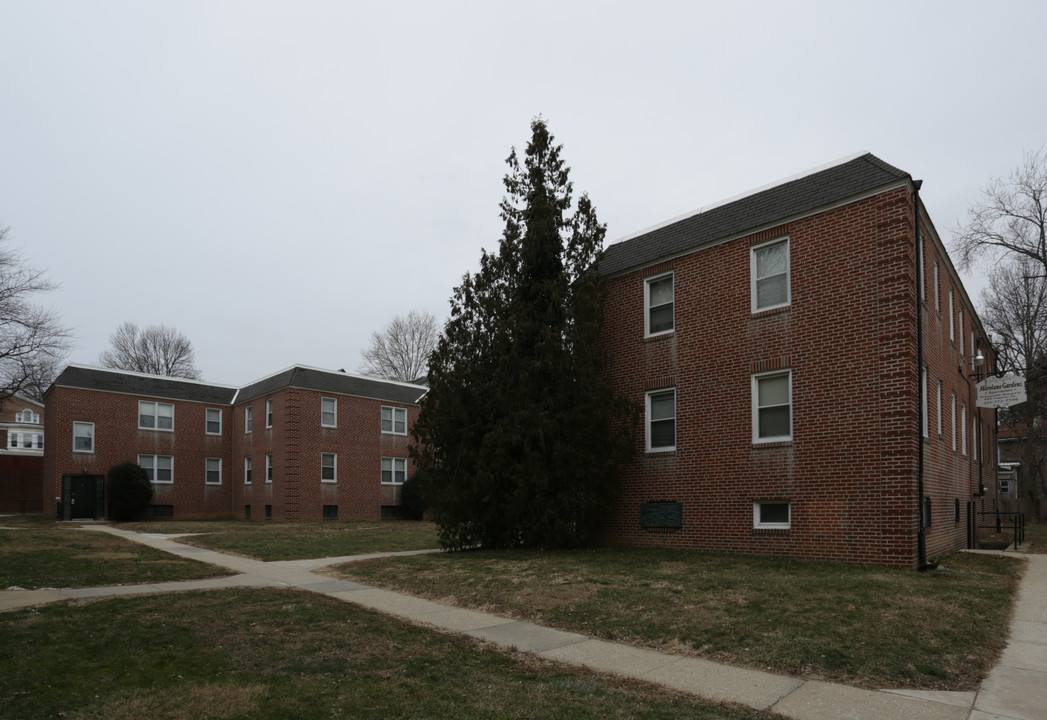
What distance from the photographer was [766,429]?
1423 centimetres

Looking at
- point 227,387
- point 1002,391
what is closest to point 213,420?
point 227,387

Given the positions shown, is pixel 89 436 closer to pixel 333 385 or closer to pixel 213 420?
pixel 213 420

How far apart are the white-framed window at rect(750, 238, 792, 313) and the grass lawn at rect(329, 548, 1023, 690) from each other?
4972 mm

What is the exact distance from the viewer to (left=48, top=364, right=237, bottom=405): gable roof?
32969mm

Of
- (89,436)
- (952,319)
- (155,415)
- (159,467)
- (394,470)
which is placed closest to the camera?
(952,319)

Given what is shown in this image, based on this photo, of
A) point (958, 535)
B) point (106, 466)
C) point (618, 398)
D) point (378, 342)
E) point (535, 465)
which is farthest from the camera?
point (378, 342)

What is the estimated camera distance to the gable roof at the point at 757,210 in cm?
1337

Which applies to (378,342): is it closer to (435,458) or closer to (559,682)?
(435,458)

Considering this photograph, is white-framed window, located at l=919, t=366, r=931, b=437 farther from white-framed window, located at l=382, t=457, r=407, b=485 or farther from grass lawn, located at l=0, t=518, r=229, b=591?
white-framed window, located at l=382, t=457, r=407, b=485

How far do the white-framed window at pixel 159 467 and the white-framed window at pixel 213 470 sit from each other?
162 cm

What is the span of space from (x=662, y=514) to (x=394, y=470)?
23200 mm

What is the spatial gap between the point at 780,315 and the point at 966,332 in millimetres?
9734

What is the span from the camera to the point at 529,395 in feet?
Answer: 48.9

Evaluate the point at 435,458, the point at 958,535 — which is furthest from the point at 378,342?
the point at 958,535
